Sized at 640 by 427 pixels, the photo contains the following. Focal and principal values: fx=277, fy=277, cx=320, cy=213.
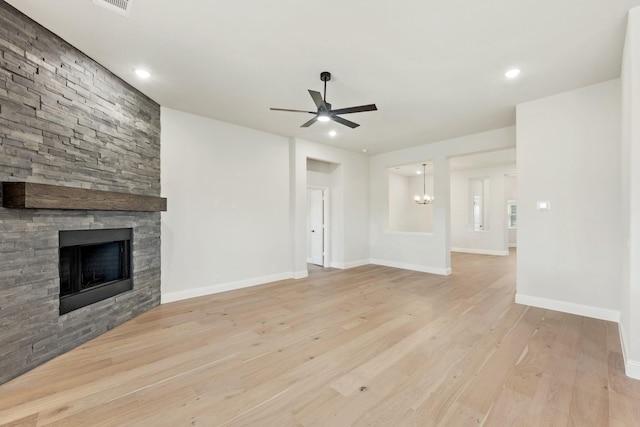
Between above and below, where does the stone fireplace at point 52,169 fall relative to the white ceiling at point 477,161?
below

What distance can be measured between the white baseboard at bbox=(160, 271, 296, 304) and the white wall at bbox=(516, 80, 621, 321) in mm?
4091

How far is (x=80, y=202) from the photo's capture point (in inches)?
107

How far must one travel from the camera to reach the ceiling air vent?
215 cm

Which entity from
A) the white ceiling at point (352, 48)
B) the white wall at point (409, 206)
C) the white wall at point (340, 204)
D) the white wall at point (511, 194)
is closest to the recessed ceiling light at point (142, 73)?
the white ceiling at point (352, 48)

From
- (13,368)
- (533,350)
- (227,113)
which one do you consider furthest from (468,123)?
(13,368)

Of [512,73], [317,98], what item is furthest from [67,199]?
[512,73]

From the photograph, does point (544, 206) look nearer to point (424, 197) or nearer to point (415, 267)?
point (415, 267)

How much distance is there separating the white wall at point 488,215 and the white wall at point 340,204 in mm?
4494

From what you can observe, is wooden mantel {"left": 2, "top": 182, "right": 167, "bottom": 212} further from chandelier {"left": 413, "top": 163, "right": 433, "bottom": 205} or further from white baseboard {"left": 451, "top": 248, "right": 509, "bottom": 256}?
white baseboard {"left": 451, "top": 248, "right": 509, "bottom": 256}

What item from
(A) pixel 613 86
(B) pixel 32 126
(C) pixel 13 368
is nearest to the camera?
(C) pixel 13 368

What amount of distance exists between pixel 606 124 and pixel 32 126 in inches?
242

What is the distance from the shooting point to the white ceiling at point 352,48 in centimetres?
224

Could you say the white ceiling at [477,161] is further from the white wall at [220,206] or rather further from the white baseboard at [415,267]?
the white wall at [220,206]

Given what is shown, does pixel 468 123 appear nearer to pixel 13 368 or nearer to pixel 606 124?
pixel 606 124
